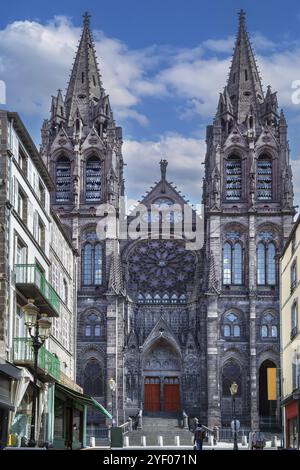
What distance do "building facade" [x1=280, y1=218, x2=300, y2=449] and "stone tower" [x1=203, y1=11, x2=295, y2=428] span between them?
25322mm

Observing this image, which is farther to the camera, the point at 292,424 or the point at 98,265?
the point at 98,265

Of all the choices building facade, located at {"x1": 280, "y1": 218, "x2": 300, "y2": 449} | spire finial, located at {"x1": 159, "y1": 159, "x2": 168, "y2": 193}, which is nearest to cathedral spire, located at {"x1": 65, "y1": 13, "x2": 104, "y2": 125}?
spire finial, located at {"x1": 159, "y1": 159, "x2": 168, "y2": 193}

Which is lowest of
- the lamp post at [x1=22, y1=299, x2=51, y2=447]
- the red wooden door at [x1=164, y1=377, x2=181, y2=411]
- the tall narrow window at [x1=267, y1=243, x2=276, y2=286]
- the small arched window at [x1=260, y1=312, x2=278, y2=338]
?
the lamp post at [x1=22, y1=299, x2=51, y2=447]

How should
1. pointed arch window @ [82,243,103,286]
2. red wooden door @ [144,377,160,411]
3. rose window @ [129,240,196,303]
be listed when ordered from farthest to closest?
rose window @ [129,240,196,303]
pointed arch window @ [82,243,103,286]
red wooden door @ [144,377,160,411]

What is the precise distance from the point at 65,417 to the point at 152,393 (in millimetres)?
34979

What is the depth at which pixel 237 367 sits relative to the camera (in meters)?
75.4

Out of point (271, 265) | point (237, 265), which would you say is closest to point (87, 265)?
point (237, 265)

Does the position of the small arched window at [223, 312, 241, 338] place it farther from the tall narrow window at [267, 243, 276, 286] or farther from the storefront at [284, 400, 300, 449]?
the storefront at [284, 400, 300, 449]

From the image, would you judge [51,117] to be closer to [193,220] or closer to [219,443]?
[193,220]

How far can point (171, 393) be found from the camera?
77875mm

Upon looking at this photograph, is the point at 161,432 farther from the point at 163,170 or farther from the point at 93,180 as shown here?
the point at 163,170

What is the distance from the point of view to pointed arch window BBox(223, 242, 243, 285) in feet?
252

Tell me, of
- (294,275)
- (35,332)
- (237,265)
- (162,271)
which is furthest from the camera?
(162,271)

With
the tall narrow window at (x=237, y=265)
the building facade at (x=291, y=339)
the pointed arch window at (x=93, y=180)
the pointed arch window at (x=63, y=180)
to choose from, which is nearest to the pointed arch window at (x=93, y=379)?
the tall narrow window at (x=237, y=265)
